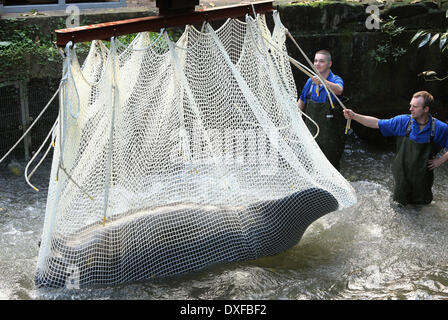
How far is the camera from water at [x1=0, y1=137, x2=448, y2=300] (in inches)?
192

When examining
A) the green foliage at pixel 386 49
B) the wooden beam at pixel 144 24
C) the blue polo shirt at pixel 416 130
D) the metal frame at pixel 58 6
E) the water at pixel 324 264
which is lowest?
the water at pixel 324 264

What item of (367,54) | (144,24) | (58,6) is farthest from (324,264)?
(58,6)

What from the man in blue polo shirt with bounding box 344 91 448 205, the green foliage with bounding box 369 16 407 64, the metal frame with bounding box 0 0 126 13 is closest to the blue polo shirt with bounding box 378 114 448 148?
the man in blue polo shirt with bounding box 344 91 448 205

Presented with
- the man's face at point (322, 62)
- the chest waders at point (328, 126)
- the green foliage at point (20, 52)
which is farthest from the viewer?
the green foliage at point (20, 52)

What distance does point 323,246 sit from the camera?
5.57 m

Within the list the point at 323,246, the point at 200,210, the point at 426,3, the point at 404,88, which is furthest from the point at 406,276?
the point at 426,3

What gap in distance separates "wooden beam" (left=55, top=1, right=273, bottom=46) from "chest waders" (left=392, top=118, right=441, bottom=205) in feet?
6.37

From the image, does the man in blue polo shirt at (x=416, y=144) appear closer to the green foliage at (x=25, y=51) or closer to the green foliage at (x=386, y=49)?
the green foliage at (x=386, y=49)

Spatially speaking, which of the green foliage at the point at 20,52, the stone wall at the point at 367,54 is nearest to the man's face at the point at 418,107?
the stone wall at the point at 367,54

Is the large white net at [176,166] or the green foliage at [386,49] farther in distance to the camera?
the green foliage at [386,49]

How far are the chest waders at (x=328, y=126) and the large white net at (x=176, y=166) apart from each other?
0.83m

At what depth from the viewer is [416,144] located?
5996 mm

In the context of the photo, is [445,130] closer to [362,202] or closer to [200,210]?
[362,202]

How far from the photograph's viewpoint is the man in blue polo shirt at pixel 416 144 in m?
5.88
